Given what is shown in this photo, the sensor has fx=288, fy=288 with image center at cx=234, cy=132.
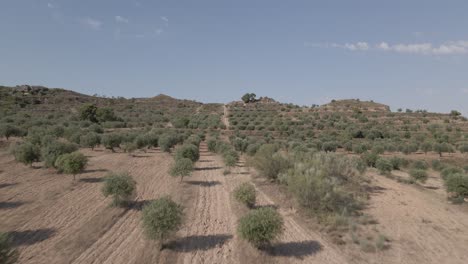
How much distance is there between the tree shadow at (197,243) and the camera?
12.2 meters

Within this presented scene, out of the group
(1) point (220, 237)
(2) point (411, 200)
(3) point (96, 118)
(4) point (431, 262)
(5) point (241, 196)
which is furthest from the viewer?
(3) point (96, 118)

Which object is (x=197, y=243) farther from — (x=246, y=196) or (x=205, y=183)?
(x=205, y=183)

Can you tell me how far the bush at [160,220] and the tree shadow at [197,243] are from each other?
0.60 meters

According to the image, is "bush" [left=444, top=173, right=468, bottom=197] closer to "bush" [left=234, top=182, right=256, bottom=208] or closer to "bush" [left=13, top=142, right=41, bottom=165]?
"bush" [left=234, top=182, right=256, bottom=208]

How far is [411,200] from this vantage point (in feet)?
64.5

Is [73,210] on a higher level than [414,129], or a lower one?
lower

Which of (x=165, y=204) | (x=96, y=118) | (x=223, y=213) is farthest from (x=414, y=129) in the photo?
(x=96, y=118)

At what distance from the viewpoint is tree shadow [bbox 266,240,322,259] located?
39.5 feet

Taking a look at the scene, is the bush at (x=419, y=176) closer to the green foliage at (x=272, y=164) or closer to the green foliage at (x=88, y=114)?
the green foliage at (x=272, y=164)

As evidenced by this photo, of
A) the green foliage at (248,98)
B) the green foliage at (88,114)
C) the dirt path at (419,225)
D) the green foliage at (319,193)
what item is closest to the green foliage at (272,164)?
the green foliage at (319,193)

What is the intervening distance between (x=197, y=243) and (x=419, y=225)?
1184cm


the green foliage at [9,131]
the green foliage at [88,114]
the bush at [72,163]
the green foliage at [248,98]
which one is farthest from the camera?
the green foliage at [248,98]

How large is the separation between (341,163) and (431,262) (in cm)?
1015

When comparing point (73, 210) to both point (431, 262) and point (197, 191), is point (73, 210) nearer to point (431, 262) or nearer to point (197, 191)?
point (197, 191)
